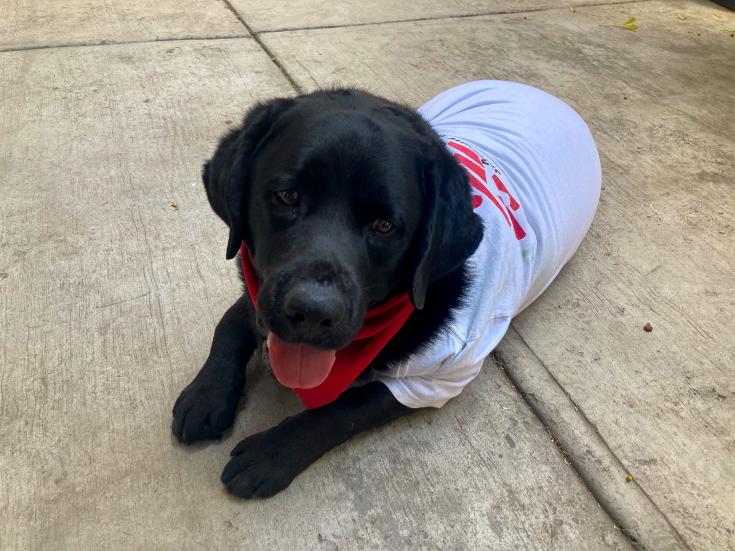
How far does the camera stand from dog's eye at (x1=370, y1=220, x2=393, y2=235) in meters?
1.90

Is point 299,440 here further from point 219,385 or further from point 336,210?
point 336,210

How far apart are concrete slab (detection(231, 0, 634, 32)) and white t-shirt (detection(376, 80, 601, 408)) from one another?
223cm

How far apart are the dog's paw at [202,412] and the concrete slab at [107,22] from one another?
3409 millimetres

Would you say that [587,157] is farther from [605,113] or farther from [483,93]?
[605,113]

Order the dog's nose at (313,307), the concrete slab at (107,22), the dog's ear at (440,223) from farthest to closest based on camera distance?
the concrete slab at (107,22) → the dog's ear at (440,223) → the dog's nose at (313,307)

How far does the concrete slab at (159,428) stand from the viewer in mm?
1983

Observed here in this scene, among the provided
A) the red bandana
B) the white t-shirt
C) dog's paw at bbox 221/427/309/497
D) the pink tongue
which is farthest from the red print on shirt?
dog's paw at bbox 221/427/309/497

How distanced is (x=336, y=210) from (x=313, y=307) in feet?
1.02

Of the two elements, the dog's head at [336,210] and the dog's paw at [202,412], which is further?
the dog's paw at [202,412]

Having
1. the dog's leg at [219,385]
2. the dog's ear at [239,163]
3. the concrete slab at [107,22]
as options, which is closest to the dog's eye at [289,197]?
the dog's ear at [239,163]

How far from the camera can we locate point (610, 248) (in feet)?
10.6

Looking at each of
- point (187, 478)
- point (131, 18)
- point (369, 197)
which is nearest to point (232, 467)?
point (187, 478)

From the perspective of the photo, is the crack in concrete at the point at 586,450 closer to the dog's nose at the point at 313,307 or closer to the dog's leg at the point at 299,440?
the dog's leg at the point at 299,440

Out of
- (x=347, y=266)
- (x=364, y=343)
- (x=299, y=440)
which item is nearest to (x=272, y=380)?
(x=299, y=440)
